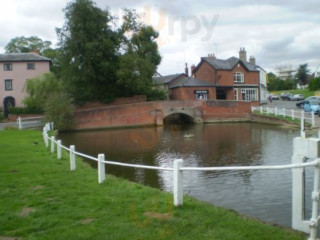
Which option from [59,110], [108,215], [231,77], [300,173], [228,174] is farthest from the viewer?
[231,77]

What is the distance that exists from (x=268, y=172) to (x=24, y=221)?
30.5ft

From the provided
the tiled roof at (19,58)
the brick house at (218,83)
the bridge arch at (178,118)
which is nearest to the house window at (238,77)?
the brick house at (218,83)

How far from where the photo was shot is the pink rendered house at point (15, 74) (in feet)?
161

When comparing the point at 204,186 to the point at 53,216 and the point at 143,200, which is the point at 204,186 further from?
the point at 53,216

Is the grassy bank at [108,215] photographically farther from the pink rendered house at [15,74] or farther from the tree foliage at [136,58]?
the pink rendered house at [15,74]

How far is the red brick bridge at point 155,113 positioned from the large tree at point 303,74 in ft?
226

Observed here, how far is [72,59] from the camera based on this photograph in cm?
4388

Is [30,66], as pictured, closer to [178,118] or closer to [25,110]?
[25,110]

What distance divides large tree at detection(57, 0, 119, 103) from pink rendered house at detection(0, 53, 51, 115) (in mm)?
7496

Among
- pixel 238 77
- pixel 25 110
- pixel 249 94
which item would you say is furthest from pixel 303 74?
pixel 25 110

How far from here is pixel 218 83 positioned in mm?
52844

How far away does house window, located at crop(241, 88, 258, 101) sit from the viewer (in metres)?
55.7

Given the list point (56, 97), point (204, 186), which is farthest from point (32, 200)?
point (56, 97)

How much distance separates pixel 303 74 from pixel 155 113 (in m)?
75.1
